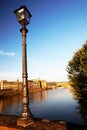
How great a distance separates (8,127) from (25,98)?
1.25 meters

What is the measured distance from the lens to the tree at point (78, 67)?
727 inches

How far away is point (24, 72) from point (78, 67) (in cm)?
1434

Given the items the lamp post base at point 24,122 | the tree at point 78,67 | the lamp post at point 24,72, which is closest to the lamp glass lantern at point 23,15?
the lamp post at point 24,72

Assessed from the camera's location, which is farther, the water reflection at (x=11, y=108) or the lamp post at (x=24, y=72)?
the water reflection at (x=11, y=108)

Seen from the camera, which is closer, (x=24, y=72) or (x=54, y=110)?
(x=24, y=72)

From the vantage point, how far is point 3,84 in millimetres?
115438

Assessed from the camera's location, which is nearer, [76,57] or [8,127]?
[8,127]

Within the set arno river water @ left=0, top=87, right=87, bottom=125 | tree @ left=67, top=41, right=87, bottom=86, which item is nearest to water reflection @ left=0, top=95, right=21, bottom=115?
arno river water @ left=0, top=87, right=87, bottom=125

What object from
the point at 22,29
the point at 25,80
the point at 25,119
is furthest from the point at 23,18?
the point at 25,119

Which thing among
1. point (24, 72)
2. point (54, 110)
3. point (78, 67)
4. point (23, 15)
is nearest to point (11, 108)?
point (54, 110)

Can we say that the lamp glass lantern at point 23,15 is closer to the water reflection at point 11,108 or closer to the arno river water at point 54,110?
the arno river water at point 54,110

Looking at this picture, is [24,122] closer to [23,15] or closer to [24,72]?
[24,72]

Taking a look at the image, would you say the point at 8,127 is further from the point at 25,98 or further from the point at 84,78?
the point at 84,78

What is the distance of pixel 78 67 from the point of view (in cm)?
1962
